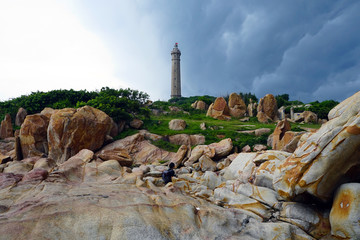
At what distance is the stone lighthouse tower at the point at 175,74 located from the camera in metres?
83.7

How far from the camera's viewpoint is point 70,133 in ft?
68.2

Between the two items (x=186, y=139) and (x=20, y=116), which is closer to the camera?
(x=186, y=139)

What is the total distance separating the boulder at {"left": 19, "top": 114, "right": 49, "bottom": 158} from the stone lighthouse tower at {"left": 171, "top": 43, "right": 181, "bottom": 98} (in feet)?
207

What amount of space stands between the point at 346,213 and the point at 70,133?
2161cm

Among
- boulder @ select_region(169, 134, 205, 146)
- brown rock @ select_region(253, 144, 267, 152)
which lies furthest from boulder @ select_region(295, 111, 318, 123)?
boulder @ select_region(169, 134, 205, 146)

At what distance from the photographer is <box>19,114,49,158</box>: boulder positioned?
2175cm

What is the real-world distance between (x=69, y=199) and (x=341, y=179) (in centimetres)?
883

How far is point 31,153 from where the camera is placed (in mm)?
21422

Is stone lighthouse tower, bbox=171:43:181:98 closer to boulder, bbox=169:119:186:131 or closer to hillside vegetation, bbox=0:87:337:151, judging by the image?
hillside vegetation, bbox=0:87:337:151

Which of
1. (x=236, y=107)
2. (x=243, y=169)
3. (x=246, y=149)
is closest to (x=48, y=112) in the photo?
(x=246, y=149)

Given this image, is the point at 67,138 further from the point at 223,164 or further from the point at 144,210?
the point at 144,210

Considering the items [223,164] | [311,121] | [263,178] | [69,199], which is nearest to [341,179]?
[263,178]

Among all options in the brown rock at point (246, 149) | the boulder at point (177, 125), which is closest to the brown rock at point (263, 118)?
the boulder at point (177, 125)

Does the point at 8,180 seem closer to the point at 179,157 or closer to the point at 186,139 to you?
the point at 179,157
